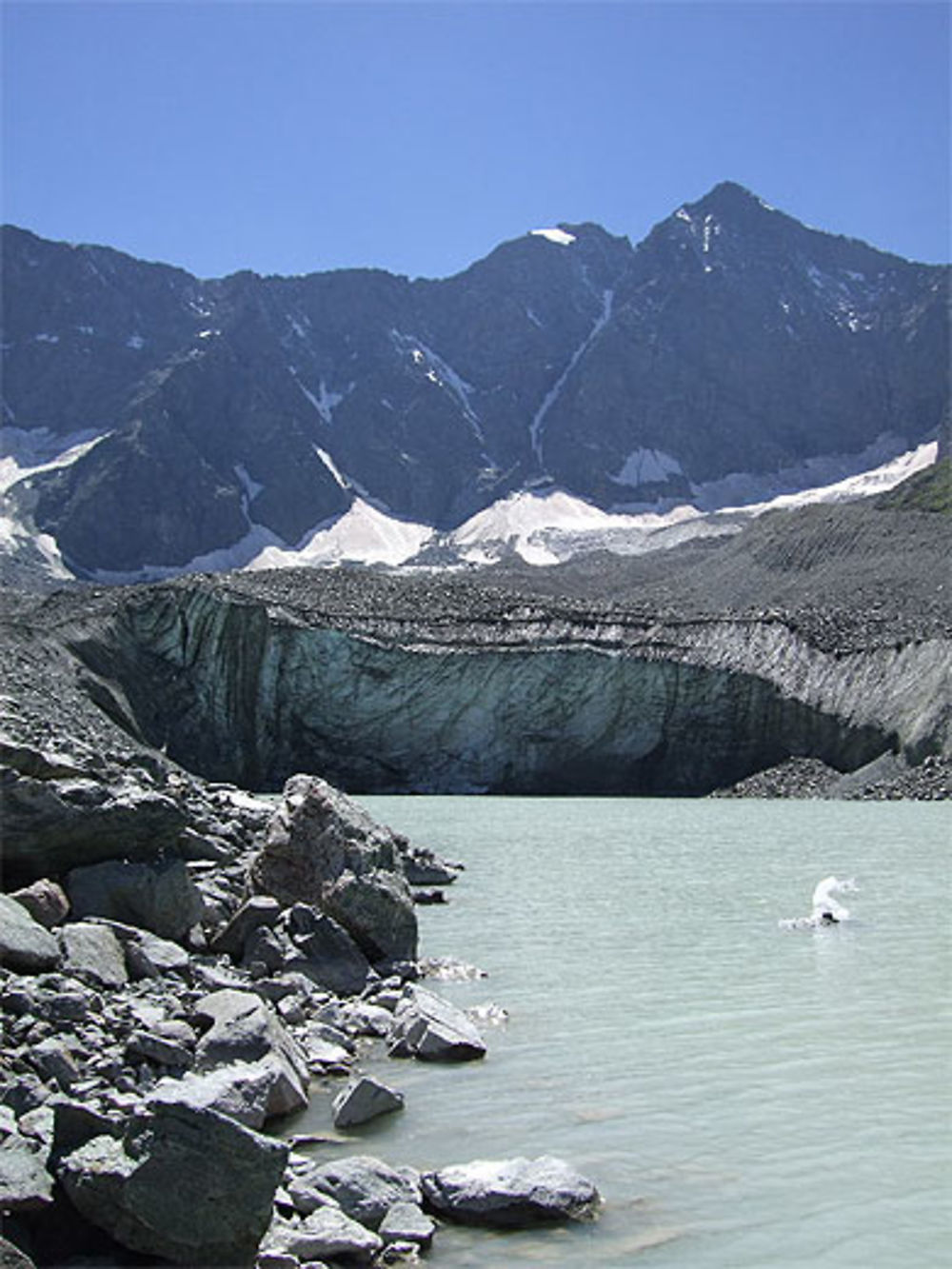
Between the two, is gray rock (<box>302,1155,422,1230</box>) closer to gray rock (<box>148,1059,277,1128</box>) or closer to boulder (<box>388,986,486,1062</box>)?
gray rock (<box>148,1059,277,1128</box>)

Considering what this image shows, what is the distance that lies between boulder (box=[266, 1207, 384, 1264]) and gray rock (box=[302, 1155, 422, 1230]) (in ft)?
0.86

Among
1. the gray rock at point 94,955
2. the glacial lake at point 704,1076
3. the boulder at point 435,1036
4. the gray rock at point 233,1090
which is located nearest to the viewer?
the glacial lake at point 704,1076

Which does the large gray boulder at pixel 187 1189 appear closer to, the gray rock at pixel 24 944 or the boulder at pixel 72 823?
the gray rock at pixel 24 944

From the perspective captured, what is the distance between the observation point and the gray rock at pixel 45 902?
11492 mm

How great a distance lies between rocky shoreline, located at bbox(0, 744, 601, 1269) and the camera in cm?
652

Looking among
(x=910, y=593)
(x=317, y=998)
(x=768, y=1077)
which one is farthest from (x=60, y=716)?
(x=910, y=593)

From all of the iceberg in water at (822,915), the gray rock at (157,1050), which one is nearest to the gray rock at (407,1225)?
the gray rock at (157,1050)

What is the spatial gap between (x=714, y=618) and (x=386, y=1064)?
55063 millimetres

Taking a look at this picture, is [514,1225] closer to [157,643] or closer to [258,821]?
[258,821]

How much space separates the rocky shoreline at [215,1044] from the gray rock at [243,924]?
2 centimetres

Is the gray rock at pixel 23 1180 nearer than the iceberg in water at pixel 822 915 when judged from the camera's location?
A: Yes

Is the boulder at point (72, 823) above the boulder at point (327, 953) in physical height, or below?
above

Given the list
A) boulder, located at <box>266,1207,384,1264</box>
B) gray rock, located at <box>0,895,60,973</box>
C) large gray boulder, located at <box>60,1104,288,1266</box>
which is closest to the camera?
large gray boulder, located at <box>60,1104,288,1266</box>

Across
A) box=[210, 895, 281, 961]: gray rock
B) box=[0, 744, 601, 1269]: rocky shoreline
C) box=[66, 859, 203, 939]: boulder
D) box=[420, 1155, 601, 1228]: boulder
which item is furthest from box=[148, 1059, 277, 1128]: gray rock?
box=[210, 895, 281, 961]: gray rock
